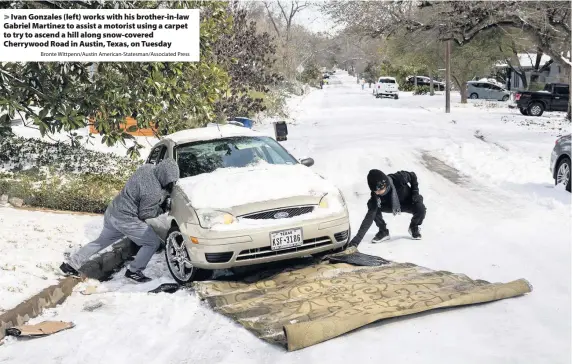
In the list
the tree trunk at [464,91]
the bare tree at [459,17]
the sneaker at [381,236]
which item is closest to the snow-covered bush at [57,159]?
the sneaker at [381,236]

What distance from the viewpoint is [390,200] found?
293 inches

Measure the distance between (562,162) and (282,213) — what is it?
7211 mm

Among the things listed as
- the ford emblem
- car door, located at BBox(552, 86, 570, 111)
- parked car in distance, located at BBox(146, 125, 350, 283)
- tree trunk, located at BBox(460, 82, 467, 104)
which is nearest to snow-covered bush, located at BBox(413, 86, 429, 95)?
tree trunk, located at BBox(460, 82, 467, 104)

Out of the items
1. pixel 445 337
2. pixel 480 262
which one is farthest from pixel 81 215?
pixel 445 337

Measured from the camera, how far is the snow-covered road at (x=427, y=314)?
428 centimetres

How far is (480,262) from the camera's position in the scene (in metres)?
6.57

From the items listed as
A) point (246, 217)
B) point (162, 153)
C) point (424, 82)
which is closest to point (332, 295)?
point (246, 217)

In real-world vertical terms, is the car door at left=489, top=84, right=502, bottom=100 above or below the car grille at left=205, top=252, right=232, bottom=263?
above

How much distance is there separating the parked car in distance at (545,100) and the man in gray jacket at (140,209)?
28177mm

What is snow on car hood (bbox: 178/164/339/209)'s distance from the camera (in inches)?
236

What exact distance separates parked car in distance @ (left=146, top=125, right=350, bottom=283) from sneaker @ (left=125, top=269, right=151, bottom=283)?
357 mm

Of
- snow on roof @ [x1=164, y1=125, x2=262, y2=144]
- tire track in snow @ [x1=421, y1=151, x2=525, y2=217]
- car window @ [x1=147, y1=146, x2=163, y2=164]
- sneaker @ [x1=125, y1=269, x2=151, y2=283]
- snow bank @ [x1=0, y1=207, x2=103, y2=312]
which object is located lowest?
sneaker @ [x1=125, y1=269, x2=151, y2=283]
